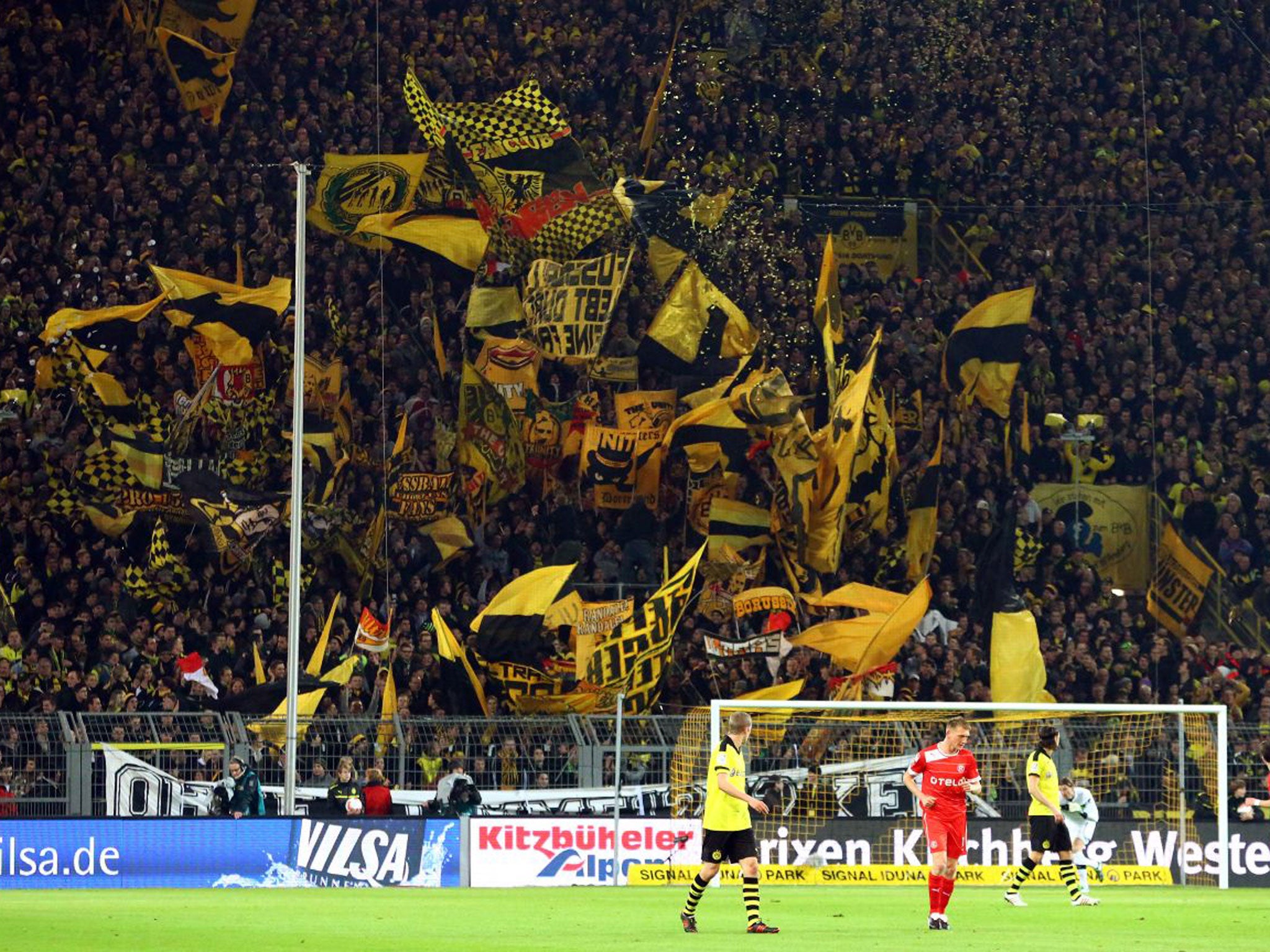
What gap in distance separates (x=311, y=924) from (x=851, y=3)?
82.0 ft

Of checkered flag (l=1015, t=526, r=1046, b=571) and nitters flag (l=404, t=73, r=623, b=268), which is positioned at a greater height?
nitters flag (l=404, t=73, r=623, b=268)

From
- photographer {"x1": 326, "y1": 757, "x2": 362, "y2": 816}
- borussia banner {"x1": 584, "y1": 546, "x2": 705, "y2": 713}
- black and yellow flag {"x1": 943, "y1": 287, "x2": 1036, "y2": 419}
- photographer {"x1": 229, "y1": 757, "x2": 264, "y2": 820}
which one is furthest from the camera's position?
black and yellow flag {"x1": 943, "y1": 287, "x2": 1036, "y2": 419}

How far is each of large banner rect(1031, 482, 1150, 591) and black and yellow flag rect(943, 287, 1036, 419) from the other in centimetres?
164

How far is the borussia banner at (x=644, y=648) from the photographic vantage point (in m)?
27.0

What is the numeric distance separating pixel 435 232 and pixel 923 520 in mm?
9503

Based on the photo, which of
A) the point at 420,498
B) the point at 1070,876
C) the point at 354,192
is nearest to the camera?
the point at 1070,876

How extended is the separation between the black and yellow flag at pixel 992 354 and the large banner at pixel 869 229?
2.78 m

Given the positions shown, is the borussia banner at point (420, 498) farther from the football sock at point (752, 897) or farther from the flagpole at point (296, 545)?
the football sock at point (752, 897)

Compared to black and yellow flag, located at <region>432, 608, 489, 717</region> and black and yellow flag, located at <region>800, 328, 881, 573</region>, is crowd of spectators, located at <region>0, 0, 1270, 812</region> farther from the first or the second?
black and yellow flag, located at <region>800, 328, 881, 573</region>

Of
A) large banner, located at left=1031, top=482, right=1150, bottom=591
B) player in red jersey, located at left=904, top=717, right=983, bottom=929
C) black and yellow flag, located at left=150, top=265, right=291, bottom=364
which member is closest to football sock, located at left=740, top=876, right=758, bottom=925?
player in red jersey, located at left=904, top=717, right=983, bottom=929

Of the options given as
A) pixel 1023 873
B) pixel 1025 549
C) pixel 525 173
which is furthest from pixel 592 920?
pixel 525 173

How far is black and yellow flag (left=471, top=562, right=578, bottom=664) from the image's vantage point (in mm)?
28359

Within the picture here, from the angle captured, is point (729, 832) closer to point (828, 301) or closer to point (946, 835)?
A: point (946, 835)

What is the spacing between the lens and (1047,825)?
1861 cm
